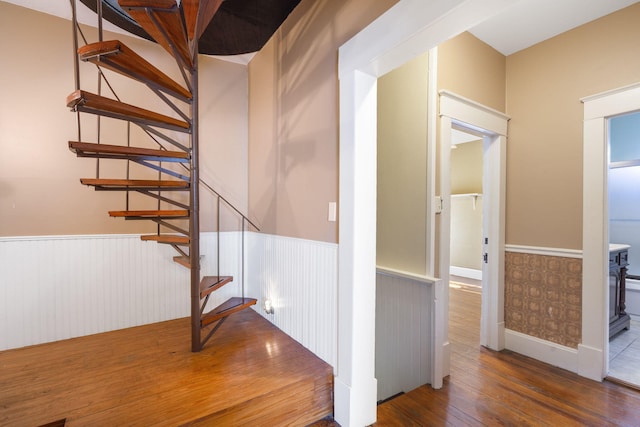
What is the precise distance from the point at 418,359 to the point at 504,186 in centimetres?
193

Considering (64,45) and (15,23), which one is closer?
(15,23)

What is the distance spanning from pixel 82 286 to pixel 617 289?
529cm

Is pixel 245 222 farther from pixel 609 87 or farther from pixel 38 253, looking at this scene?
pixel 609 87

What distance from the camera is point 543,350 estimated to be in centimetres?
258

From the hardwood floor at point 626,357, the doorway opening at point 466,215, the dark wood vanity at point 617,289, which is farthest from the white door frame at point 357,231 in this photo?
the doorway opening at point 466,215

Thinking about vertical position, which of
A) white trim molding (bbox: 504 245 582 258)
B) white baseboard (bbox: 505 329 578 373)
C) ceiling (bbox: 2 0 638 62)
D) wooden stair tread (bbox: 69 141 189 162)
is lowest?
white baseboard (bbox: 505 329 578 373)

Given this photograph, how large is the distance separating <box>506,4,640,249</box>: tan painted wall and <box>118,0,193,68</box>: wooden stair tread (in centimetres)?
307

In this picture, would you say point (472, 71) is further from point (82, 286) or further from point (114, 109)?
point (82, 286)

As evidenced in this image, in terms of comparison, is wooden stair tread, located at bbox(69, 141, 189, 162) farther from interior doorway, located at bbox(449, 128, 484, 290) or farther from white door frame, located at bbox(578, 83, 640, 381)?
interior doorway, located at bbox(449, 128, 484, 290)

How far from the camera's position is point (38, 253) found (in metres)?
2.26

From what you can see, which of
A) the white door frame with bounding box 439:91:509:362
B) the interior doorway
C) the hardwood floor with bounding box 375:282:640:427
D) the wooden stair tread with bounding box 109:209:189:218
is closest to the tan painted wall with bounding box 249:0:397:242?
the wooden stair tread with bounding box 109:209:189:218

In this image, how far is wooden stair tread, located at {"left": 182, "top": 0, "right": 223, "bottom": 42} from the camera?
159 cm

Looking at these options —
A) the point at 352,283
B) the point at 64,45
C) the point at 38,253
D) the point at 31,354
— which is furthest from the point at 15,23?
the point at 352,283

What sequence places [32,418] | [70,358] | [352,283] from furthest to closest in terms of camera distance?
[70,358], [352,283], [32,418]
